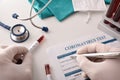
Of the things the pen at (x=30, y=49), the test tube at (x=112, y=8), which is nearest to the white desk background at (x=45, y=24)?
the pen at (x=30, y=49)

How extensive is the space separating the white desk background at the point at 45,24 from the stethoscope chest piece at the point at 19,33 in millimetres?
14

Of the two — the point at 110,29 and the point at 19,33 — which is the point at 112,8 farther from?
the point at 19,33

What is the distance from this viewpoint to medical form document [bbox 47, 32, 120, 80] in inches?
34.1

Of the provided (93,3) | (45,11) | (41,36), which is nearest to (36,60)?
(41,36)

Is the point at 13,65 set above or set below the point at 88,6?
below

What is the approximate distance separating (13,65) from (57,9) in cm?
30

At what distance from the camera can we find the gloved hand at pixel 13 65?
30.8 inches

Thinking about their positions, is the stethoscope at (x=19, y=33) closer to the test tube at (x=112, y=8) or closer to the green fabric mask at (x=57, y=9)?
the green fabric mask at (x=57, y=9)

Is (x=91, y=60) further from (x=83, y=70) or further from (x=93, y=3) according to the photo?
(x=93, y=3)

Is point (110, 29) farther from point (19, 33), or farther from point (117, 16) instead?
point (19, 33)

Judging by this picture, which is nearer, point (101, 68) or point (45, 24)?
point (101, 68)

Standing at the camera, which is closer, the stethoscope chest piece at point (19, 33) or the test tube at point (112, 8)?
the test tube at point (112, 8)

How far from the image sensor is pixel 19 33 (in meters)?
0.91

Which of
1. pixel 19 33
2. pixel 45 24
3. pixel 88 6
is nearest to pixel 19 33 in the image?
pixel 19 33
